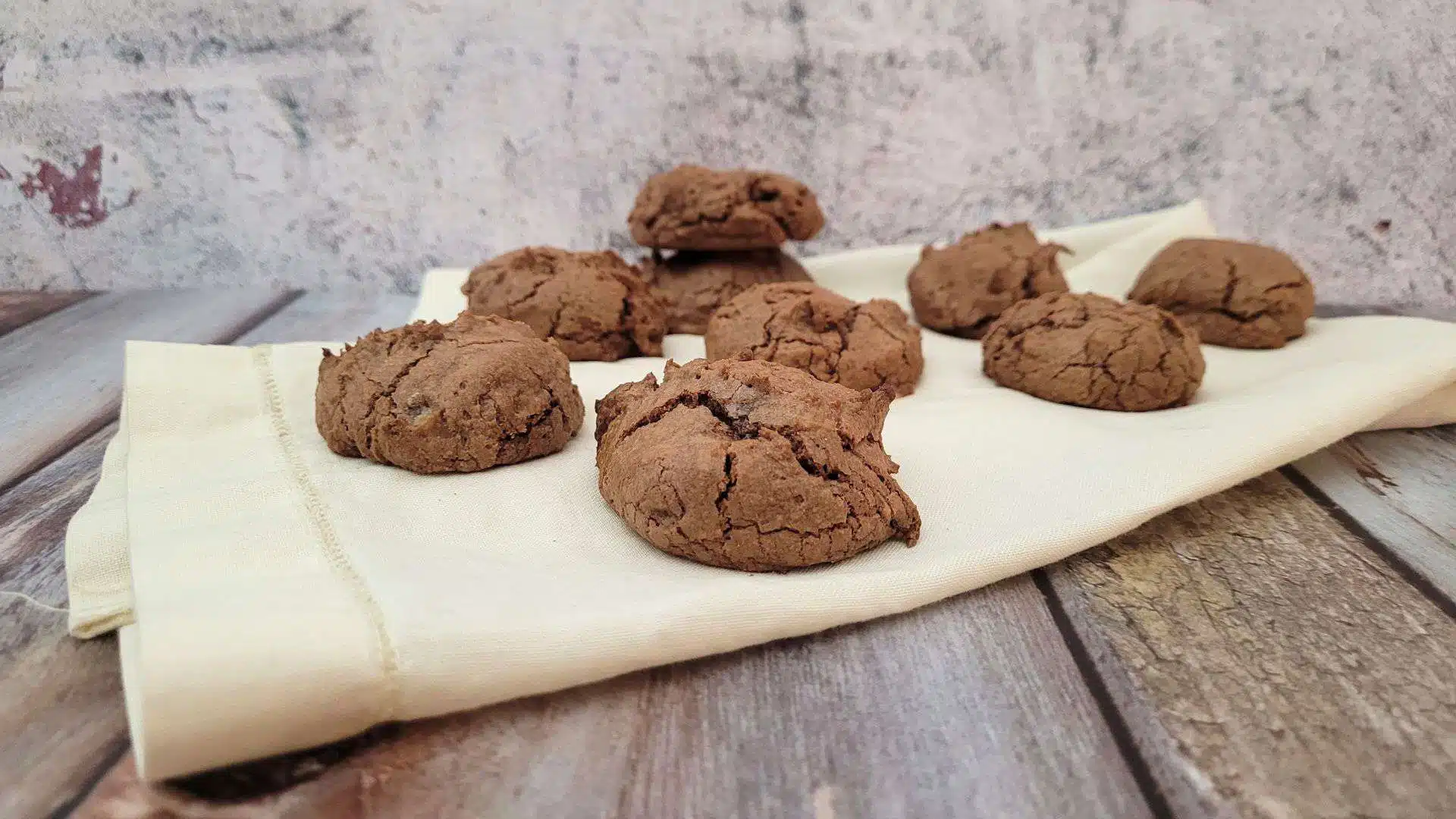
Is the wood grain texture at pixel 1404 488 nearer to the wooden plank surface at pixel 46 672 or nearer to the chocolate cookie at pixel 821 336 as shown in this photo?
the chocolate cookie at pixel 821 336

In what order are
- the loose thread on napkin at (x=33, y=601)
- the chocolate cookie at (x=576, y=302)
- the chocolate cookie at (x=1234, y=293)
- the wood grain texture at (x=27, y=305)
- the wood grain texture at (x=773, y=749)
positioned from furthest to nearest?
the wood grain texture at (x=27, y=305)
the chocolate cookie at (x=1234, y=293)
the chocolate cookie at (x=576, y=302)
the loose thread on napkin at (x=33, y=601)
the wood grain texture at (x=773, y=749)

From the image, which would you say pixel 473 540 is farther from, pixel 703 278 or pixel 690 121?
pixel 690 121

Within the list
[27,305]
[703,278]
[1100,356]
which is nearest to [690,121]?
[703,278]

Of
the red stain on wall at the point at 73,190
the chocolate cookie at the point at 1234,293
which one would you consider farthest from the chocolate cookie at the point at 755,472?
the red stain on wall at the point at 73,190

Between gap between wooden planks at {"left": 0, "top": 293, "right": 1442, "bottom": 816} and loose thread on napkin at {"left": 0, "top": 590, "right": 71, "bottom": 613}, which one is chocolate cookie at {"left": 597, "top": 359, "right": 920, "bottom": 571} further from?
loose thread on napkin at {"left": 0, "top": 590, "right": 71, "bottom": 613}

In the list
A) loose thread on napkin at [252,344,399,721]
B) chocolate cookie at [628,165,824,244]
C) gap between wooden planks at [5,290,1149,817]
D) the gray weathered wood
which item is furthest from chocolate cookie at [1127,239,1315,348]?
the gray weathered wood
